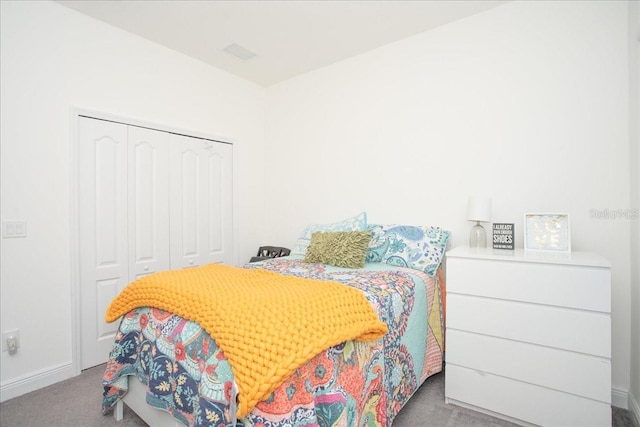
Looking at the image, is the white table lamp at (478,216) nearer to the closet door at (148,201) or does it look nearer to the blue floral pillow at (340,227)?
the blue floral pillow at (340,227)

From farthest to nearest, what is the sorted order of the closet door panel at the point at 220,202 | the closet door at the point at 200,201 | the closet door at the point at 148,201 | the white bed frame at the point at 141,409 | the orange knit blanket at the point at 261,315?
the closet door panel at the point at 220,202, the closet door at the point at 200,201, the closet door at the point at 148,201, the white bed frame at the point at 141,409, the orange knit blanket at the point at 261,315

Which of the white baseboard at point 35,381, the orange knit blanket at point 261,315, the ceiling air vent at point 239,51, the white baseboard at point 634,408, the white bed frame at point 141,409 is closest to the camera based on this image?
the orange knit blanket at point 261,315

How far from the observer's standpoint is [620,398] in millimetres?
1859

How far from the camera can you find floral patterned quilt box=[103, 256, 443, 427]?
1112mm

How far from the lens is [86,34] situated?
7.86 ft

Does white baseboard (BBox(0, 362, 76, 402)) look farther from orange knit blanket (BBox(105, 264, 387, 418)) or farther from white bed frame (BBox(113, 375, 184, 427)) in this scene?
orange knit blanket (BBox(105, 264, 387, 418))

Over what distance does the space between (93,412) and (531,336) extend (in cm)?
242

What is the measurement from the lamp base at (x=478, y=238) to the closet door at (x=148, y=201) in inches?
98.2

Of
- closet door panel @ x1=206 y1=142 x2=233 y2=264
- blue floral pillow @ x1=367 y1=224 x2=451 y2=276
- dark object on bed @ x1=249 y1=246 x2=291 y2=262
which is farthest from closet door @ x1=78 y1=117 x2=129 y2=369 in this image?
blue floral pillow @ x1=367 y1=224 x2=451 y2=276

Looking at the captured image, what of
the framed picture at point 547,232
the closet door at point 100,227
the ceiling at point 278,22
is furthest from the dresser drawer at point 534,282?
the closet door at point 100,227

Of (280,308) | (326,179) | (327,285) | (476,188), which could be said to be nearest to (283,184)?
(326,179)

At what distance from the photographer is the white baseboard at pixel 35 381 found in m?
2.00

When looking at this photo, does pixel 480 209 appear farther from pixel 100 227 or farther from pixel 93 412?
pixel 100 227

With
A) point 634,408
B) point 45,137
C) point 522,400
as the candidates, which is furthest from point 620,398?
point 45,137
